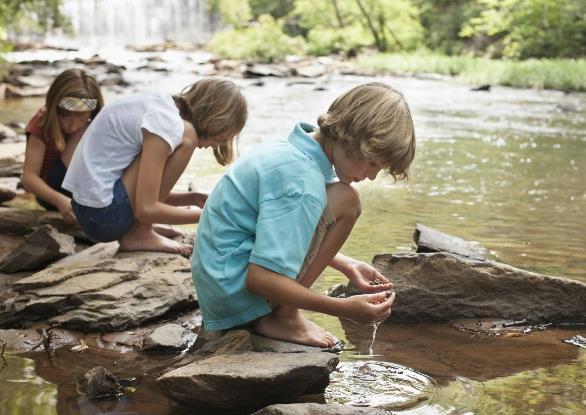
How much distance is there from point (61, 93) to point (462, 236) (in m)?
2.30

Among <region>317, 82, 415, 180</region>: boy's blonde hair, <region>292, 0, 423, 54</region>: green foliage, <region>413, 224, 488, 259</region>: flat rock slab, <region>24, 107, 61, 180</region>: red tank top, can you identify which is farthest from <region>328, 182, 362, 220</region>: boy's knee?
<region>292, 0, 423, 54</region>: green foliage

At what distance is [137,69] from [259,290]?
1903 cm

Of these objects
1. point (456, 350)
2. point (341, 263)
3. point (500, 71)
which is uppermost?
point (341, 263)

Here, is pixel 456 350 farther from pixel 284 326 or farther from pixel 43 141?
pixel 43 141

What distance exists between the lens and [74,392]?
2465mm

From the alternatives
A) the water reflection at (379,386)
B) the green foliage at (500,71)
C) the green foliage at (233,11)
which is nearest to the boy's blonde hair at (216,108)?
the water reflection at (379,386)

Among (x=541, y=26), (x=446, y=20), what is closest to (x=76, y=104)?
(x=541, y=26)

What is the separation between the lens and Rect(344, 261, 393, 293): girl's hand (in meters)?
2.94

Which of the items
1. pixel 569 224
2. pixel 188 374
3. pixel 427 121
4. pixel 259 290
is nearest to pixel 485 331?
pixel 259 290

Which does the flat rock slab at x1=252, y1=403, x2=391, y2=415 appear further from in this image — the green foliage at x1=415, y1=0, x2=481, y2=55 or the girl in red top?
the green foliage at x1=415, y1=0, x2=481, y2=55

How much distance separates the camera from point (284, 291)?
7.99 feet

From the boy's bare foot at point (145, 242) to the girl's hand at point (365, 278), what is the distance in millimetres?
1080

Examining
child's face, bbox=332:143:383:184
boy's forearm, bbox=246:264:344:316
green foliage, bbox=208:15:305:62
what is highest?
child's face, bbox=332:143:383:184

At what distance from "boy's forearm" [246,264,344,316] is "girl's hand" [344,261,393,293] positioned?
45 cm
